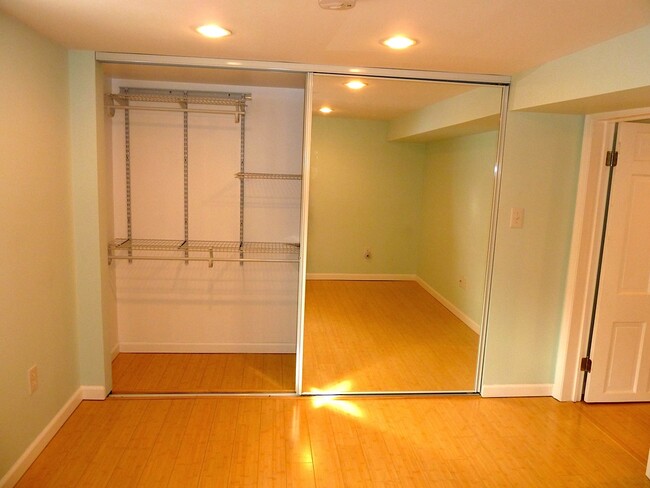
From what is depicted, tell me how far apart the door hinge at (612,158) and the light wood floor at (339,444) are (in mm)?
1603

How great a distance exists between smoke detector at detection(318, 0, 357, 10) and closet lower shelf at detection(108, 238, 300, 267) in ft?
6.84

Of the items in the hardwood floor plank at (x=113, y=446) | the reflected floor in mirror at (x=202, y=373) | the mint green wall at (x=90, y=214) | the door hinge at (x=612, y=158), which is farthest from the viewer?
the reflected floor in mirror at (x=202, y=373)

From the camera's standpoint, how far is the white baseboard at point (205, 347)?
377cm

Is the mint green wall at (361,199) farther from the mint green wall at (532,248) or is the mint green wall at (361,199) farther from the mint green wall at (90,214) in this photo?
the mint green wall at (90,214)

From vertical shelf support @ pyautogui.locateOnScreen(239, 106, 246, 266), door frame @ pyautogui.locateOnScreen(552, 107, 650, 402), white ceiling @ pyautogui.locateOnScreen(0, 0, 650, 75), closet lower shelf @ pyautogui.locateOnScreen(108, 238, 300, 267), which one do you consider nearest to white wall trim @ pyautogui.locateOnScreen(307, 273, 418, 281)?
closet lower shelf @ pyautogui.locateOnScreen(108, 238, 300, 267)

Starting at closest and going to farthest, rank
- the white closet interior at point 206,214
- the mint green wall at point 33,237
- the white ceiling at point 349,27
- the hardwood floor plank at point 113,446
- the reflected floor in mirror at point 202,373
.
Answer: the white ceiling at point 349,27, the mint green wall at point 33,237, the hardwood floor plank at point 113,446, the reflected floor in mirror at point 202,373, the white closet interior at point 206,214

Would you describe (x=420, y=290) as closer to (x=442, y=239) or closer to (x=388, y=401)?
(x=442, y=239)

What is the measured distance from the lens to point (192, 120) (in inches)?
139

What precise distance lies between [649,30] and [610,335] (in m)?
2.00

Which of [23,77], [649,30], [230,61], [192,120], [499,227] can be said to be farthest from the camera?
[192,120]

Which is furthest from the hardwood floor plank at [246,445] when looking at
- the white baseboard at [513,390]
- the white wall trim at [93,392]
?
the white baseboard at [513,390]

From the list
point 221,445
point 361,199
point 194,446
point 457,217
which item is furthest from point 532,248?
point 194,446

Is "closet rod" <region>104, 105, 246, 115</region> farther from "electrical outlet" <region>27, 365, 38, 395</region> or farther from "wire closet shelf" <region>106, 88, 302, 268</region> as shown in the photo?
"electrical outlet" <region>27, 365, 38, 395</region>

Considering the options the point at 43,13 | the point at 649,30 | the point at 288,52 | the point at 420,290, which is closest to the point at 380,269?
the point at 420,290
